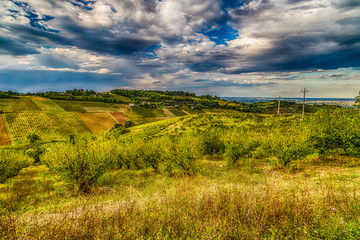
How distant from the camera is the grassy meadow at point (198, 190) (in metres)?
5.17

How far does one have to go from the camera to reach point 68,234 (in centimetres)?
494

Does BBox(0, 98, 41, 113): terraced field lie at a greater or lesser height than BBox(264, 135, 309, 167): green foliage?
greater

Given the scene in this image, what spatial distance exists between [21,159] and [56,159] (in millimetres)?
26025

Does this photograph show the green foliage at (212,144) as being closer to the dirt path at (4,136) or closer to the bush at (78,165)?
the bush at (78,165)

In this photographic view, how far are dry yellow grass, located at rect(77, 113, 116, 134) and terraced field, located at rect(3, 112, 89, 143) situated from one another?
359 cm

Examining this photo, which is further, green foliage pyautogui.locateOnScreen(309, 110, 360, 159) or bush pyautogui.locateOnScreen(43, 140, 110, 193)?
green foliage pyautogui.locateOnScreen(309, 110, 360, 159)

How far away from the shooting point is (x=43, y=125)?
97.4 meters

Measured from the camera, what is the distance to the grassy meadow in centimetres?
517

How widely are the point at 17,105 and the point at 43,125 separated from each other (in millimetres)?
41690

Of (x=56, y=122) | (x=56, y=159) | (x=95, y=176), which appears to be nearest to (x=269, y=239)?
(x=95, y=176)

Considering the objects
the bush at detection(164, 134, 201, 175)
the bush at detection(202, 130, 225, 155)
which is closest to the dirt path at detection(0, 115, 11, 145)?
the bush at detection(202, 130, 225, 155)

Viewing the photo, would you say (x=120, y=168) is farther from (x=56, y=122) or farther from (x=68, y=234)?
(x=56, y=122)

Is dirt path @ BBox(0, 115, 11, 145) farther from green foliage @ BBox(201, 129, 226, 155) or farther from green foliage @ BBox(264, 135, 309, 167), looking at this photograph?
green foliage @ BBox(264, 135, 309, 167)

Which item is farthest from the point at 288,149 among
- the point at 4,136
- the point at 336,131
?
the point at 4,136
